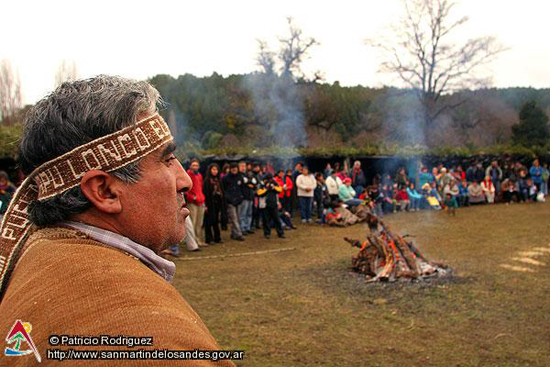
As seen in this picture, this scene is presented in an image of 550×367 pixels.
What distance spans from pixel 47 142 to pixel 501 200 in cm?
2087

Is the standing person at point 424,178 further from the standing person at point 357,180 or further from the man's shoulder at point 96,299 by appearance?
the man's shoulder at point 96,299

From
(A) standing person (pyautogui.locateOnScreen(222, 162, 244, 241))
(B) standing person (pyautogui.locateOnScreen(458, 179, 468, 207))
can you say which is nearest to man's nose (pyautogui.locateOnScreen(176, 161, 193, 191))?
(A) standing person (pyautogui.locateOnScreen(222, 162, 244, 241))

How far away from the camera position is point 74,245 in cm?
106

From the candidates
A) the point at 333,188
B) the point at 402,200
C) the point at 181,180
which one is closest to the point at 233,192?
the point at 333,188

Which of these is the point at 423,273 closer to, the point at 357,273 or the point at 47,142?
the point at 357,273

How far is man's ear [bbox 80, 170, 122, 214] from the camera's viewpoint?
1.14 metres

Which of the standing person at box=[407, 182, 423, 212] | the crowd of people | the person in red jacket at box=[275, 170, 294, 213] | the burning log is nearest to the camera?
the burning log

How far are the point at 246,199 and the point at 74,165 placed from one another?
10.9 m

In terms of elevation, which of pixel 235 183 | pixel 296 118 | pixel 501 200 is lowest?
pixel 501 200

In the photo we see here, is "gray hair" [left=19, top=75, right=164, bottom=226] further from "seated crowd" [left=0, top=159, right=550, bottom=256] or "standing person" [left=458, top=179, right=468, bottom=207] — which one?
"standing person" [left=458, top=179, right=468, bottom=207]

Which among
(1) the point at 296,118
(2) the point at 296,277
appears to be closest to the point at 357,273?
(2) the point at 296,277

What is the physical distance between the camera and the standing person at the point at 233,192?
11.1m

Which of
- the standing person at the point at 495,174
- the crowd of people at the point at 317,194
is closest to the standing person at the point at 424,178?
the crowd of people at the point at 317,194

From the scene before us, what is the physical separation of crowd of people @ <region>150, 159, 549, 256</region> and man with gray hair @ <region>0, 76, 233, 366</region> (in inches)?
269
